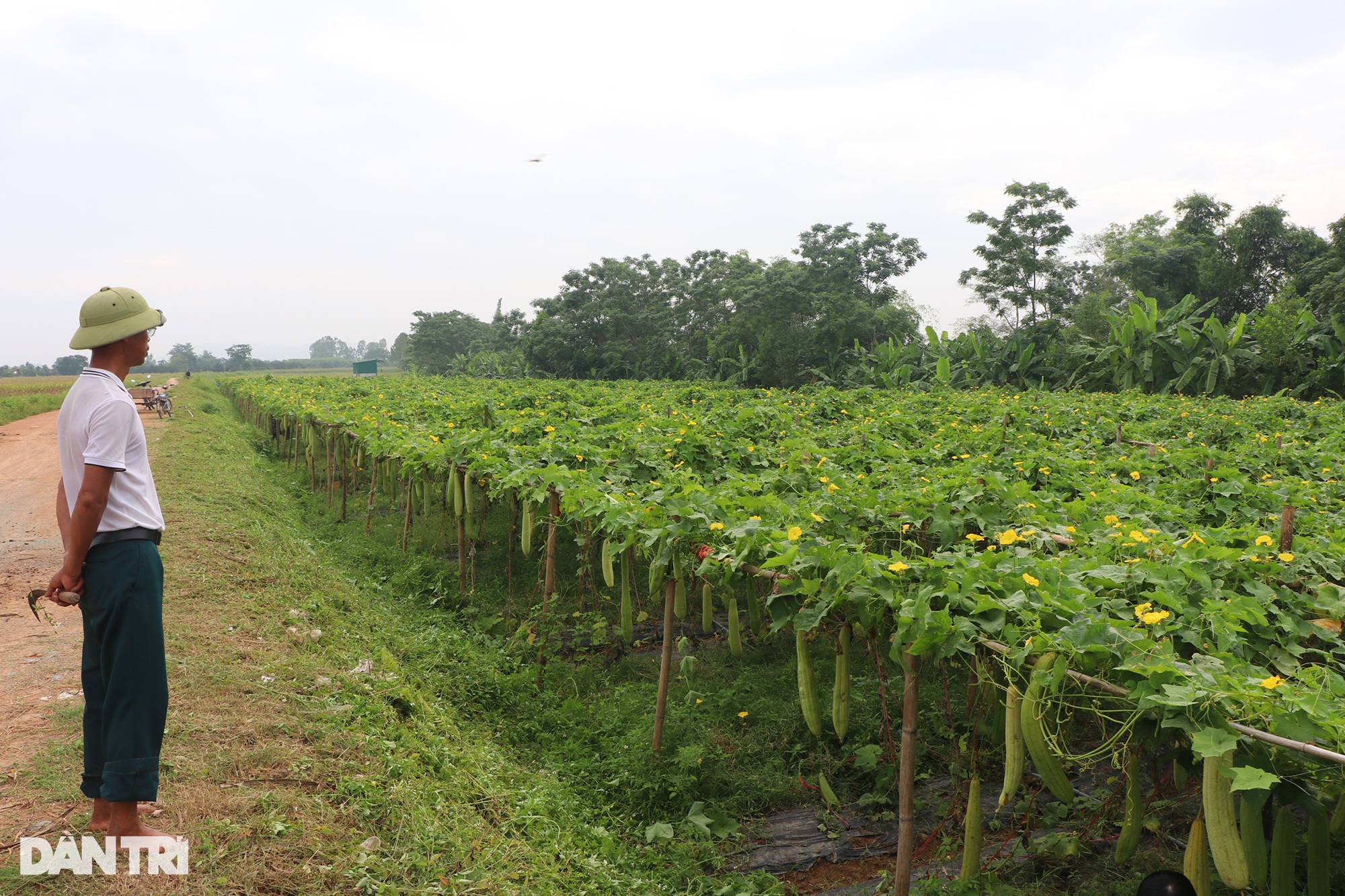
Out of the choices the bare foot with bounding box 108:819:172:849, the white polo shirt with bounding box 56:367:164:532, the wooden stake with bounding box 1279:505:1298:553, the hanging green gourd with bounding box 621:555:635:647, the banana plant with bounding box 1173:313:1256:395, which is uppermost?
the banana plant with bounding box 1173:313:1256:395

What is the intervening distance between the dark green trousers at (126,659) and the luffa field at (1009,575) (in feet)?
8.66

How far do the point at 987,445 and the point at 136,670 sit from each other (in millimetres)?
8233

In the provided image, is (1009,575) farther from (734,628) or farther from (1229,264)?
(1229,264)

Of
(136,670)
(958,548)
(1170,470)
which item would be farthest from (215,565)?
(1170,470)

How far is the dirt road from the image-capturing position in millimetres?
4453

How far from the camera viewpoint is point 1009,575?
11.7 ft

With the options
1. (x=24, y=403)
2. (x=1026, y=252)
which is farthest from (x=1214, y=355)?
(x=24, y=403)

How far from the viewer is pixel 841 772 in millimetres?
5395

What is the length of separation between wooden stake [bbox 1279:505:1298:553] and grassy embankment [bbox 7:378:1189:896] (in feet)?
6.19

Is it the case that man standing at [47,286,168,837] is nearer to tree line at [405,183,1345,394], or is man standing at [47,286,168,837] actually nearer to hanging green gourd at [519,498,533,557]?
hanging green gourd at [519,498,533,557]

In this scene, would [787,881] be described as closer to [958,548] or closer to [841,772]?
[841,772]

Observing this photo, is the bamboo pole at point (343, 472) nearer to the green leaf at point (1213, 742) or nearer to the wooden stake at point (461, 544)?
the wooden stake at point (461, 544)

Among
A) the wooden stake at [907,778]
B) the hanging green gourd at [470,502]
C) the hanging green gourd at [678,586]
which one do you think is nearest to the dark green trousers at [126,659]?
the hanging green gourd at [678,586]
